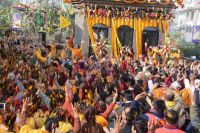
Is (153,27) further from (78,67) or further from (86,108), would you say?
(86,108)

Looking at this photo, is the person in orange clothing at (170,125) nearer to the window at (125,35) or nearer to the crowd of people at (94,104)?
the crowd of people at (94,104)

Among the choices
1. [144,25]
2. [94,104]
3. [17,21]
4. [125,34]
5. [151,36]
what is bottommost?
[94,104]

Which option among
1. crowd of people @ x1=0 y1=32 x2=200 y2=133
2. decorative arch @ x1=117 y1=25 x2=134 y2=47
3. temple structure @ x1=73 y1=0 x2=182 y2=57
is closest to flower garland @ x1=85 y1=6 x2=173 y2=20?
temple structure @ x1=73 y1=0 x2=182 y2=57

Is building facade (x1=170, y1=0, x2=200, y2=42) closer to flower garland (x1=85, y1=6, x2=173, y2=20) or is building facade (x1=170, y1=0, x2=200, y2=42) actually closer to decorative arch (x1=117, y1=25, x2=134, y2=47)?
flower garland (x1=85, y1=6, x2=173, y2=20)

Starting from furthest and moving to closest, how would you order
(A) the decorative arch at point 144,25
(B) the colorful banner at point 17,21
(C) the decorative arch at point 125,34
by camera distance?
(B) the colorful banner at point 17,21 → (C) the decorative arch at point 125,34 → (A) the decorative arch at point 144,25

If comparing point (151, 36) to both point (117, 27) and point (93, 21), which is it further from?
point (93, 21)

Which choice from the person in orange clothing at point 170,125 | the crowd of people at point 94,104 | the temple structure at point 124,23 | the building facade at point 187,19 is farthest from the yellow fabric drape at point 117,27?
the building facade at point 187,19

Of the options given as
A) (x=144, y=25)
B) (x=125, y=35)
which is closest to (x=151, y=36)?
(x=144, y=25)

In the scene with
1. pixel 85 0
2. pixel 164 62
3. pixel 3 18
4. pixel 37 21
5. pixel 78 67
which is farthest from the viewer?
pixel 3 18

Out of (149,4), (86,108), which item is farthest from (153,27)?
(86,108)

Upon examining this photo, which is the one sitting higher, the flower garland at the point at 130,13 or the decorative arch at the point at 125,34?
the flower garland at the point at 130,13

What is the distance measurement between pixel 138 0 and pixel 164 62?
612 cm

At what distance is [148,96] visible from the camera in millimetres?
7590

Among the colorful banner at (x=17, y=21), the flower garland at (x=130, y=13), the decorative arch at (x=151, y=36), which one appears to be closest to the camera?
the flower garland at (x=130, y=13)
